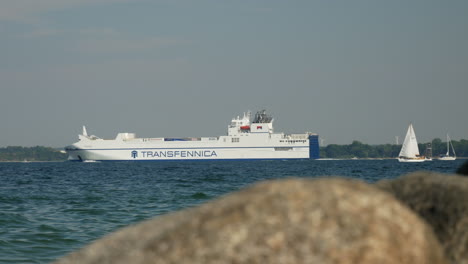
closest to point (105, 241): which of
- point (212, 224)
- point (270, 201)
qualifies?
point (212, 224)

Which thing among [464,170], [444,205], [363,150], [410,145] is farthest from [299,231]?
[363,150]

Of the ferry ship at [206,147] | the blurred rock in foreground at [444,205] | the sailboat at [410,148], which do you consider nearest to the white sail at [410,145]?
the sailboat at [410,148]

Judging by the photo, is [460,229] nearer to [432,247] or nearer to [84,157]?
[432,247]

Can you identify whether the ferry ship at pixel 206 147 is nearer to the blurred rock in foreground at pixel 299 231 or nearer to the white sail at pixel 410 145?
the white sail at pixel 410 145

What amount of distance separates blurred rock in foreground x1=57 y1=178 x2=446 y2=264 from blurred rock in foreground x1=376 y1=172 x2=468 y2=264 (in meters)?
0.39

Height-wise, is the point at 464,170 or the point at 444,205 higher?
the point at 464,170

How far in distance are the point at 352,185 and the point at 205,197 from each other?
692 inches

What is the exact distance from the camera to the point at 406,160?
80812 millimetres

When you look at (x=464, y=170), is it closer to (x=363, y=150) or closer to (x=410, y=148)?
(x=410, y=148)

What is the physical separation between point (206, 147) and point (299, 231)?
99.6 metres

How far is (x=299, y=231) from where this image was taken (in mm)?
2492

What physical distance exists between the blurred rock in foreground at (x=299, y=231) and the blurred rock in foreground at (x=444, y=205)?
1.27ft

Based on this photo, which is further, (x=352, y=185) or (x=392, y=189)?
(x=392, y=189)

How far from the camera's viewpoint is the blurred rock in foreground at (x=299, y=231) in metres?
2.47
